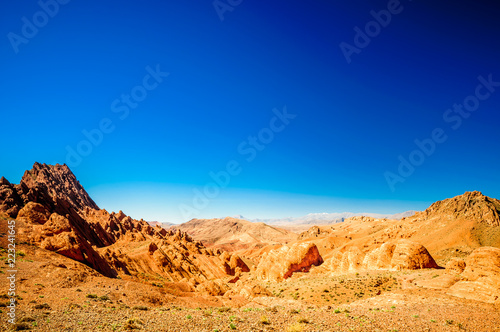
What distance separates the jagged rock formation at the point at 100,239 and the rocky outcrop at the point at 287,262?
1427 centimetres

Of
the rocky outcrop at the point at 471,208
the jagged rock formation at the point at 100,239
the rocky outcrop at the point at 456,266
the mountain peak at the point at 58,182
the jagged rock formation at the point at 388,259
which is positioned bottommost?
the rocky outcrop at the point at 456,266

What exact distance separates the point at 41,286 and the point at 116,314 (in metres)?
9.93

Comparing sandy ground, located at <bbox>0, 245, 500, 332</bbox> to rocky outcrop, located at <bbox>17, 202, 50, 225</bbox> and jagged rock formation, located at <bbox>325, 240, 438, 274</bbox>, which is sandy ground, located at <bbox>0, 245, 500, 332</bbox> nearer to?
jagged rock formation, located at <bbox>325, 240, 438, 274</bbox>

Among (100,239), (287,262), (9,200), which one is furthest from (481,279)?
(100,239)

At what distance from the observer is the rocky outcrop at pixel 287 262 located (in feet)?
149

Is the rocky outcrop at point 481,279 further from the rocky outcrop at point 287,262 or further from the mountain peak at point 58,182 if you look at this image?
the mountain peak at point 58,182

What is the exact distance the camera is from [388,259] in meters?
40.2

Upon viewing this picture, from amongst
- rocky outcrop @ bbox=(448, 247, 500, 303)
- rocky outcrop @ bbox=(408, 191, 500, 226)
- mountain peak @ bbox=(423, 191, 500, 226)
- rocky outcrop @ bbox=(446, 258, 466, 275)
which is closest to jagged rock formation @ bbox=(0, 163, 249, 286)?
rocky outcrop @ bbox=(448, 247, 500, 303)

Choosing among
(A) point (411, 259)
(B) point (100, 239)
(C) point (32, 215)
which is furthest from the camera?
(B) point (100, 239)

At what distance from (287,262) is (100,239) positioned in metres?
62.5

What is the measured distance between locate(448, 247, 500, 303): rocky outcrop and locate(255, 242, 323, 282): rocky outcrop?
24.9m

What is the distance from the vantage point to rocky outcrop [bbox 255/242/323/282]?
45.5 m

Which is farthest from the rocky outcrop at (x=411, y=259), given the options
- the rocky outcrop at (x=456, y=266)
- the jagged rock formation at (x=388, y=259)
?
the rocky outcrop at (x=456, y=266)

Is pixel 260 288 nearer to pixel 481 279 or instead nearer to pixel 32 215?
pixel 481 279
